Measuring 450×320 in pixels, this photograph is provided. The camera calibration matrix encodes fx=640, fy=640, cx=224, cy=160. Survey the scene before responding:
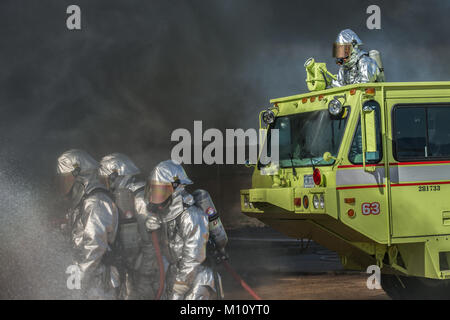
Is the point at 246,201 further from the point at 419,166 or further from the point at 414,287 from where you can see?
the point at 414,287

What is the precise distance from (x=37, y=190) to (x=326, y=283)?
480 cm

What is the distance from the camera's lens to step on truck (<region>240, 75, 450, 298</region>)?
274 inches

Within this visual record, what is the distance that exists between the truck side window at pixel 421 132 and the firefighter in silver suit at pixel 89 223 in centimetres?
330

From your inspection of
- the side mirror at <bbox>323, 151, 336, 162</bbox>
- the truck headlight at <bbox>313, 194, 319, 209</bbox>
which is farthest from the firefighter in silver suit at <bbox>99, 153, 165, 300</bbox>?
the side mirror at <bbox>323, 151, 336, 162</bbox>

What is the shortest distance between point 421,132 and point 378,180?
86 centimetres

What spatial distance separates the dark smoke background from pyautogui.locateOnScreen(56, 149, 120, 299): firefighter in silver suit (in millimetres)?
591

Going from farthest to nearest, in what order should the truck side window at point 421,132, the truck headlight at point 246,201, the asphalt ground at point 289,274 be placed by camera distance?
the asphalt ground at point 289,274 → the truck headlight at point 246,201 → the truck side window at point 421,132

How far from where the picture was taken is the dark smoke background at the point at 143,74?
28.4ft

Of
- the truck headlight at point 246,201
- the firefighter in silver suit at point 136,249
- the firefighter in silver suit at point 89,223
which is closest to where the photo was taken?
the firefighter in silver suit at point 89,223

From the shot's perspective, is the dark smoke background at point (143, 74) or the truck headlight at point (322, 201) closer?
the truck headlight at point (322, 201)
